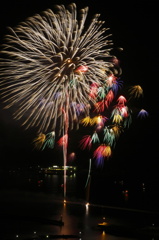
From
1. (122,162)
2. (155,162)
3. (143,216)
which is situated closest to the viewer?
(143,216)

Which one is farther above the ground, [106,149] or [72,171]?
[106,149]

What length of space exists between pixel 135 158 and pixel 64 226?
60.9 meters

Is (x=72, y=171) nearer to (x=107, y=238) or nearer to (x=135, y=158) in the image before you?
(x=135, y=158)

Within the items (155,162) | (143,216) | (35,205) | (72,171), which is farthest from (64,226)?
(72,171)

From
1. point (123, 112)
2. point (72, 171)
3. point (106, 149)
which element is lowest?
point (72, 171)

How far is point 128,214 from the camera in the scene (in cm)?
2091

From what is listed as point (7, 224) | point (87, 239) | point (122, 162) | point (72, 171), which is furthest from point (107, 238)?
point (72, 171)

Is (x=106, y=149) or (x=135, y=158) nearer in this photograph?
(x=106, y=149)

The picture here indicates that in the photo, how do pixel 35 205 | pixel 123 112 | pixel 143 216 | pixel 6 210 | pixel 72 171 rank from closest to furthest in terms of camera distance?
pixel 123 112 → pixel 143 216 → pixel 6 210 → pixel 35 205 → pixel 72 171

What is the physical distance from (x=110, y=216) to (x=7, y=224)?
6.85 meters

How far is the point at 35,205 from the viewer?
2589 centimetres

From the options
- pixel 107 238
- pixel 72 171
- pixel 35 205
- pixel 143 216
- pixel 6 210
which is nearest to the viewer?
pixel 107 238

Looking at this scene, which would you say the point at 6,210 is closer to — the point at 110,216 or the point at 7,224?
the point at 7,224

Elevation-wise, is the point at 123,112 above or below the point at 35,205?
above
